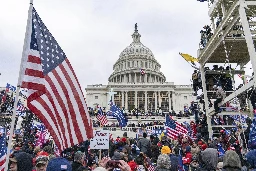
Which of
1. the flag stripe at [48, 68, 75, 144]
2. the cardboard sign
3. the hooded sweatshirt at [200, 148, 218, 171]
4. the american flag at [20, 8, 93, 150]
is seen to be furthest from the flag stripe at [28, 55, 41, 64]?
the cardboard sign

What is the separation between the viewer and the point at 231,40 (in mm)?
12141

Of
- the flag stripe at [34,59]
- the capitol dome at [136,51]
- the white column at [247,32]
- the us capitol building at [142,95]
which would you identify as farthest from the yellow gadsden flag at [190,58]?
the capitol dome at [136,51]

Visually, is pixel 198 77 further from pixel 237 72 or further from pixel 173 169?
pixel 173 169

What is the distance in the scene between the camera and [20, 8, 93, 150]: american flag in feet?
16.1

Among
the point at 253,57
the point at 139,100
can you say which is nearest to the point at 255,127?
the point at 253,57

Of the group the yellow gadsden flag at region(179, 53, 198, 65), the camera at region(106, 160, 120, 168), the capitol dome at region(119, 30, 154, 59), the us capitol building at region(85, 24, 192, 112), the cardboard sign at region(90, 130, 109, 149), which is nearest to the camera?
the camera at region(106, 160, 120, 168)

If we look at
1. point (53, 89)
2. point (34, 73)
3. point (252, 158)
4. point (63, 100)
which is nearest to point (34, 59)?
point (34, 73)

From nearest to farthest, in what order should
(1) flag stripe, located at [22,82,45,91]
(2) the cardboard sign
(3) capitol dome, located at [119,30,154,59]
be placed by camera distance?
(1) flag stripe, located at [22,82,45,91] → (2) the cardboard sign → (3) capitol dome, located at [119,30,154,59]

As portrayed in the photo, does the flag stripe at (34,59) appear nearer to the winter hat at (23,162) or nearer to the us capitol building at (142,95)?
the winter hat at (23,162)

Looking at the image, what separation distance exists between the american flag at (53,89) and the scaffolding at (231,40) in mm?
6133

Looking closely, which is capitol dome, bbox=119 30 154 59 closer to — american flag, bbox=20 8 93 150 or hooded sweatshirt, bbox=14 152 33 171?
hooded sweatshirt, bbox=14 152 33 171

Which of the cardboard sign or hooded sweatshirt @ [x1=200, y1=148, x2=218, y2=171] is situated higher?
the cardboard sign

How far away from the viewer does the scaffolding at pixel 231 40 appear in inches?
384

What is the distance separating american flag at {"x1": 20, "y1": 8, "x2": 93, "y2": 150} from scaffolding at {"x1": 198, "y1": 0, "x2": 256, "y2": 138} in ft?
20.1
